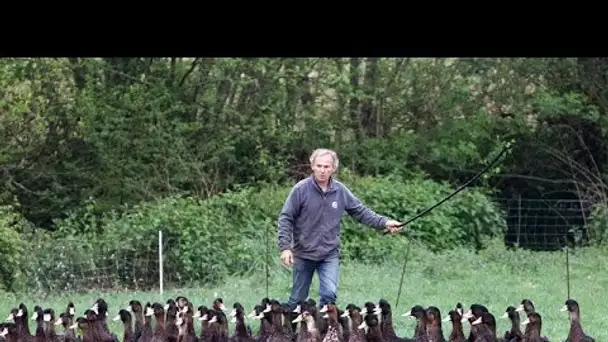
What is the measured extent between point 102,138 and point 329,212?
40.0ft

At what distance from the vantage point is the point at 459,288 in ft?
54.1

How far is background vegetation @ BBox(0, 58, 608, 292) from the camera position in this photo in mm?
20625

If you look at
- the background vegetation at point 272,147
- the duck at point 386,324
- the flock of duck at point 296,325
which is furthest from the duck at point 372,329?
the background vegetation at point 272,147

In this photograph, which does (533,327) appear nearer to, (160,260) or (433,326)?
(433,326)

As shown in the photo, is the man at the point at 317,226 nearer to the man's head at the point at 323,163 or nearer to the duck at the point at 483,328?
the man's head at the point at 323,163

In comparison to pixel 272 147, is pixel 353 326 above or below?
below

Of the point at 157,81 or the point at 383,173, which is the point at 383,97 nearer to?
the point at 383,173

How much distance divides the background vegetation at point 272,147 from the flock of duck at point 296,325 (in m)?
7.20

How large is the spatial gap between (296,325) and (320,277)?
1.61 feet

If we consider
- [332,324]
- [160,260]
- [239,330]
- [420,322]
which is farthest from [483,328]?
[160,260]

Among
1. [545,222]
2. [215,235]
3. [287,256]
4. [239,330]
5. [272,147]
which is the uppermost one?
[272,147]

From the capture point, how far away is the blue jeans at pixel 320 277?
11.2m

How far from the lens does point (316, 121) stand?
2456 centimetres
